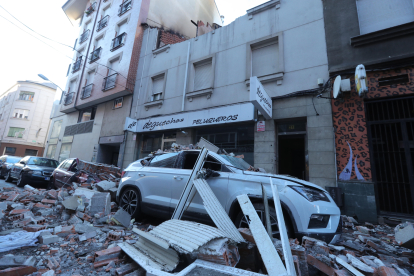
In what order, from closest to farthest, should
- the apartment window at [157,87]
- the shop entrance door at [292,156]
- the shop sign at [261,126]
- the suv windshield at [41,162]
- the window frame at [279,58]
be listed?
the shop sign at [261,126], the window frame at [279,58], the shop entrance door at [292,156], the suv windshield at [41,162], the apartment window at [157,87]

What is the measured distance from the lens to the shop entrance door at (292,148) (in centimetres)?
725

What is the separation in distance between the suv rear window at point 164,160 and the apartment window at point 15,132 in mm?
37860

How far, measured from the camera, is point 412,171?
545 centimetres

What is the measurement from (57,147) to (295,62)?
745 inches

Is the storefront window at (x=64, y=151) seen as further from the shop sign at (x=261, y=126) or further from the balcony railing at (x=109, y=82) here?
the shop sign at (x=261, y=126)

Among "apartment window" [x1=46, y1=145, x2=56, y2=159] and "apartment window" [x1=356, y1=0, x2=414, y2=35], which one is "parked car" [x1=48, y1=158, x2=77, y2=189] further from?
"apartment window" [x1=46, y1=145, x2=56, y2=159]

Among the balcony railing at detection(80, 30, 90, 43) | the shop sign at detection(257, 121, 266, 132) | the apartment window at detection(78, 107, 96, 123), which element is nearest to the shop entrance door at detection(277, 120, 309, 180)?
the shop sign at detection(257, 121, 266, 132)

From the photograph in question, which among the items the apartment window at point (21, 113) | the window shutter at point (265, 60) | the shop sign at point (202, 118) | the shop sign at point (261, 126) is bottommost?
the shop sign at point (261, 126)

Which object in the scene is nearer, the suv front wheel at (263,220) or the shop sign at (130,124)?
the suv front wheel at (263,220)

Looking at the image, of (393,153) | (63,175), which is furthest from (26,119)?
(393,153)

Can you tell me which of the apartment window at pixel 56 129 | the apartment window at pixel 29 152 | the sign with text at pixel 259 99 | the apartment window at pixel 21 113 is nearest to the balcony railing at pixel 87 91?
the apartment window at pixel 56 129

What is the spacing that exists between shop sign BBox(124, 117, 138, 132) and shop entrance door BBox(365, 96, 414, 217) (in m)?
10.3

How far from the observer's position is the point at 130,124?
1141 centimetres

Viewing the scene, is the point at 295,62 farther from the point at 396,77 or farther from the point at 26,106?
the point at 26,106
